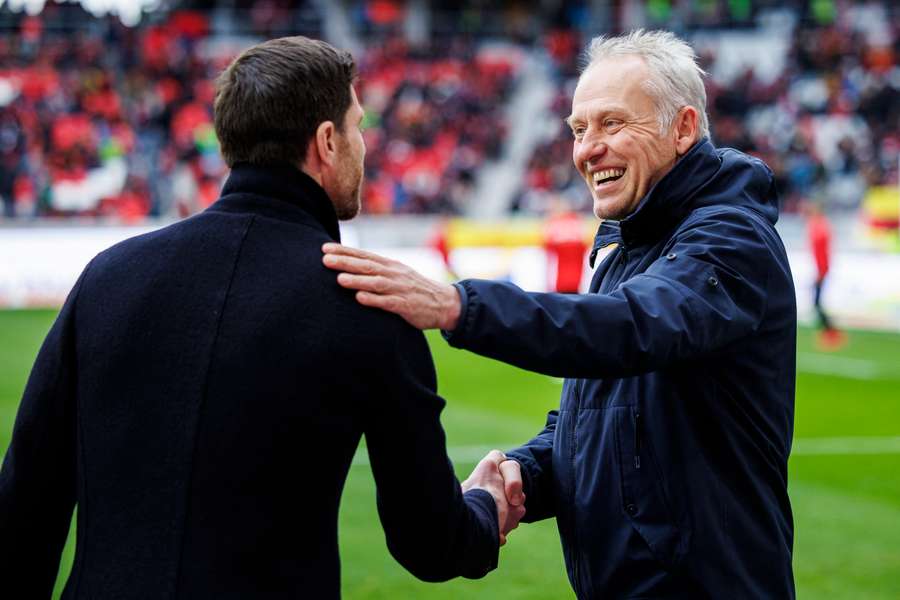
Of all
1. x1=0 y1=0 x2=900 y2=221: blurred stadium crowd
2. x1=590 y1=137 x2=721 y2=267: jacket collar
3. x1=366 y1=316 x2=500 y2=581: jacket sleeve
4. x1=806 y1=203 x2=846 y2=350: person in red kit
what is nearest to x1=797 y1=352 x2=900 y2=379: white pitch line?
x1=806 y1=203 x2=846 y2=350: person in red kit

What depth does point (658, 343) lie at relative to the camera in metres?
2.60

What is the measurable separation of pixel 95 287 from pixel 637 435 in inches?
51.4

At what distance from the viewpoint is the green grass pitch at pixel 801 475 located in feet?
21.3

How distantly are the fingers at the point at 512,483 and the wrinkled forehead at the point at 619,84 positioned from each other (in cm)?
99

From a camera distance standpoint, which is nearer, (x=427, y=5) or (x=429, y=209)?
(x=429, y=209)

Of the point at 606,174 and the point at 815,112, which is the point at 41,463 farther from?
the point at 815,112

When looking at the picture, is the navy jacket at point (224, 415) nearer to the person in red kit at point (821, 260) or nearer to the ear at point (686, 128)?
the ear at point (686, 128)

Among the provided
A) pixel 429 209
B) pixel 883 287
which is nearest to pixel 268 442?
pixel 883 287

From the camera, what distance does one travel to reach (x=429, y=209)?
93.1 feet

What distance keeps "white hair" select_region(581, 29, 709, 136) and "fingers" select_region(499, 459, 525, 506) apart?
0.98 m

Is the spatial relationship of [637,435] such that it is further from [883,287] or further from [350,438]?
[883,287]

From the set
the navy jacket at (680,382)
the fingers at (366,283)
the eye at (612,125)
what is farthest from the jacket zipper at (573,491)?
the fingers at (366,283)

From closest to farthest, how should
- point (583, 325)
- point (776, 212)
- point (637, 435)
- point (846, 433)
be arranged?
point (583, 325) → point (637, 435) → point (776, 212) → point (846, 433)

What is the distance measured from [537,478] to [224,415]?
123 centimetres
